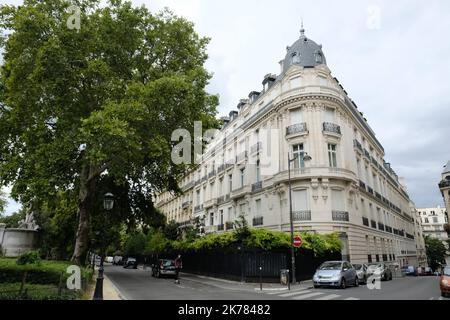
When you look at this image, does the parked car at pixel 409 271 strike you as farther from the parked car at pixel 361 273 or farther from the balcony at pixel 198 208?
the balcony at pixel 198 208

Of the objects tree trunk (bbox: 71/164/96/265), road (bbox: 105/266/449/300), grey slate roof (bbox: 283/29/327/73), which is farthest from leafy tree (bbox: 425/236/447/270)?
tree trunk (bbox: 71/164/96/265)

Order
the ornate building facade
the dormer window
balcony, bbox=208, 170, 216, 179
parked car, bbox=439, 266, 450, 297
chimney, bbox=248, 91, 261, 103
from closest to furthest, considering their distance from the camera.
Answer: parked car, bbox=439, 266, 450, 297, the ornate building facade, the dormer window, chimney, bbox=248, 91, 261, 103, balcony, bbox=208, 170, 216, 179

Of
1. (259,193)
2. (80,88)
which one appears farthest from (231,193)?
(80,88)

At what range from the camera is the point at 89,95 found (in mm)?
18625

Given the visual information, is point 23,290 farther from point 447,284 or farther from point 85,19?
point 447,284

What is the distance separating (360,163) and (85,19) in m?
26.1

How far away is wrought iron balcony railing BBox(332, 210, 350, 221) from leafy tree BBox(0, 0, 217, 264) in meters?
11.7

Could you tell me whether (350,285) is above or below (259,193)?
below

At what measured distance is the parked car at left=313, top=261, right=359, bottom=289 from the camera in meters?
16.1

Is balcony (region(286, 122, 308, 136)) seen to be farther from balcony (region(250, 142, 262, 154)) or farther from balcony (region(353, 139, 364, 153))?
balcony (region(353, 139, 364, 153))

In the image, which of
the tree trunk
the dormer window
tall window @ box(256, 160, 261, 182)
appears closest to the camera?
the tree trunk

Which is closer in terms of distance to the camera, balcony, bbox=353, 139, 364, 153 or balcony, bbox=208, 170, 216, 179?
balcony, bbox=353, 139, 364, 153

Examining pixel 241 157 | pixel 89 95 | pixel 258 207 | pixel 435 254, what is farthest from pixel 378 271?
pixel 435 254

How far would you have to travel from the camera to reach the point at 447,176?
175 ft
